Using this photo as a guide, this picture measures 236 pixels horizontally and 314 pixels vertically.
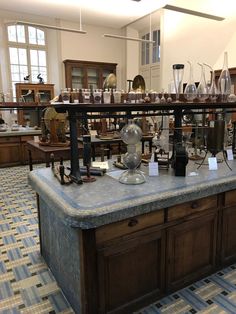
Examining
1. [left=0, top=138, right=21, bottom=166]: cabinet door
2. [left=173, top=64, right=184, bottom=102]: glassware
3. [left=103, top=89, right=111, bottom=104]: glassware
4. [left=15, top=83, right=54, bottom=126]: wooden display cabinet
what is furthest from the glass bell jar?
[left=15, top=83, right=54, bottom=126]: wooden display cabinet

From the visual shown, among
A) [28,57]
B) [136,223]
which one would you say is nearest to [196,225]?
[136,223]

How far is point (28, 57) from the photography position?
8758 millimetres

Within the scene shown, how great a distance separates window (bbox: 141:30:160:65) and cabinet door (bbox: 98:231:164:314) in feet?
26.3

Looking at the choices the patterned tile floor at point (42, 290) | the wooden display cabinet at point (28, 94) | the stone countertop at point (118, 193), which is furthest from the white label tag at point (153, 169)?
the wooden display cabinet at point (28, 94)

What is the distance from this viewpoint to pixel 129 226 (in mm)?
1549

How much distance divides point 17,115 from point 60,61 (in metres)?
2.23

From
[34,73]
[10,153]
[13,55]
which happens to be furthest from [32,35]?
[10,153]

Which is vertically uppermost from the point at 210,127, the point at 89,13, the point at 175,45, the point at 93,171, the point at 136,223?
the point at 89,13

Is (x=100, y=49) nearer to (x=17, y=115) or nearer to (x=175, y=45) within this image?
(x=175, y=45)

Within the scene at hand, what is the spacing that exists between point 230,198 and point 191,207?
0.38m

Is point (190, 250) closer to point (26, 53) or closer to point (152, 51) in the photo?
point (152, 51)

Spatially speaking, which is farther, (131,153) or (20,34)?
(20,34)

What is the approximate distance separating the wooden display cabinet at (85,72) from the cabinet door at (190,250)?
7.25m

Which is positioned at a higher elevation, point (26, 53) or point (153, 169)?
point (26, 53)
